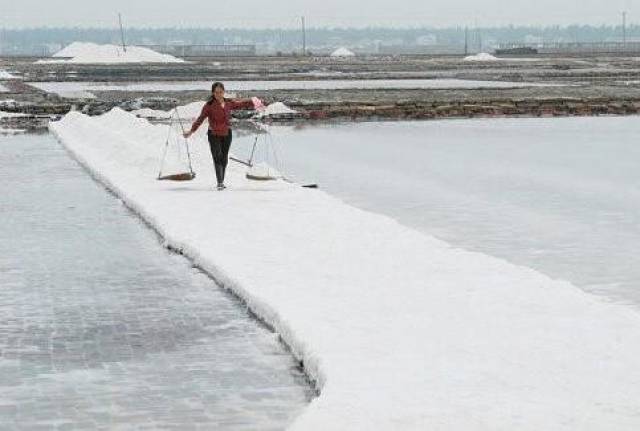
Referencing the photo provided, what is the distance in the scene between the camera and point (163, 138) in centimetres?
2867

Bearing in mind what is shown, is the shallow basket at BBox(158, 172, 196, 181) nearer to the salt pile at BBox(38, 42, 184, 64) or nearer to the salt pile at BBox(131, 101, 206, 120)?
the salt pile at BBox(131, 101, 206, 120)

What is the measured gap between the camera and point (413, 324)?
9328 mm

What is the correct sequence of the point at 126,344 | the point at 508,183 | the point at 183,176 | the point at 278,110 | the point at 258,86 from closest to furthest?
the point at 126,344 → the point at 183,176 → the point at 508,183 → the point at 278,110 → the point at 258,86

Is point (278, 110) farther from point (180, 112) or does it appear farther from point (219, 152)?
point (219, 152)

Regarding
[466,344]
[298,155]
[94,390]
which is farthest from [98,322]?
[298,155]

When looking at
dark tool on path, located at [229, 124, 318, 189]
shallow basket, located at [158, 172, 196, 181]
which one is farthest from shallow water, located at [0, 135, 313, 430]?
shallow basket, located at [158, 172, 196, 181]

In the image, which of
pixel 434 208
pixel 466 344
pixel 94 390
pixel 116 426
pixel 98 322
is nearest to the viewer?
pixel 116 426

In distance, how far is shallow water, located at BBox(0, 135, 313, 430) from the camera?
24.7ft

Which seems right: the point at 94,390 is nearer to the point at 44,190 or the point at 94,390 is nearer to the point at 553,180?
the point at 44,190

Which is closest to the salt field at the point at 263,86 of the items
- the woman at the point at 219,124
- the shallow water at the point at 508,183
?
the shallow water at the point at 508,183

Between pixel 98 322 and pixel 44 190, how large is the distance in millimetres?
10500

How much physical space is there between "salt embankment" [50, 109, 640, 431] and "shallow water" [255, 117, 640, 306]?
1049 mm

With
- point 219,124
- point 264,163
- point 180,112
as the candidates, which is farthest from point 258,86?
point 219,124

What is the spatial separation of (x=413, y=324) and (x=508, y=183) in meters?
12.7
